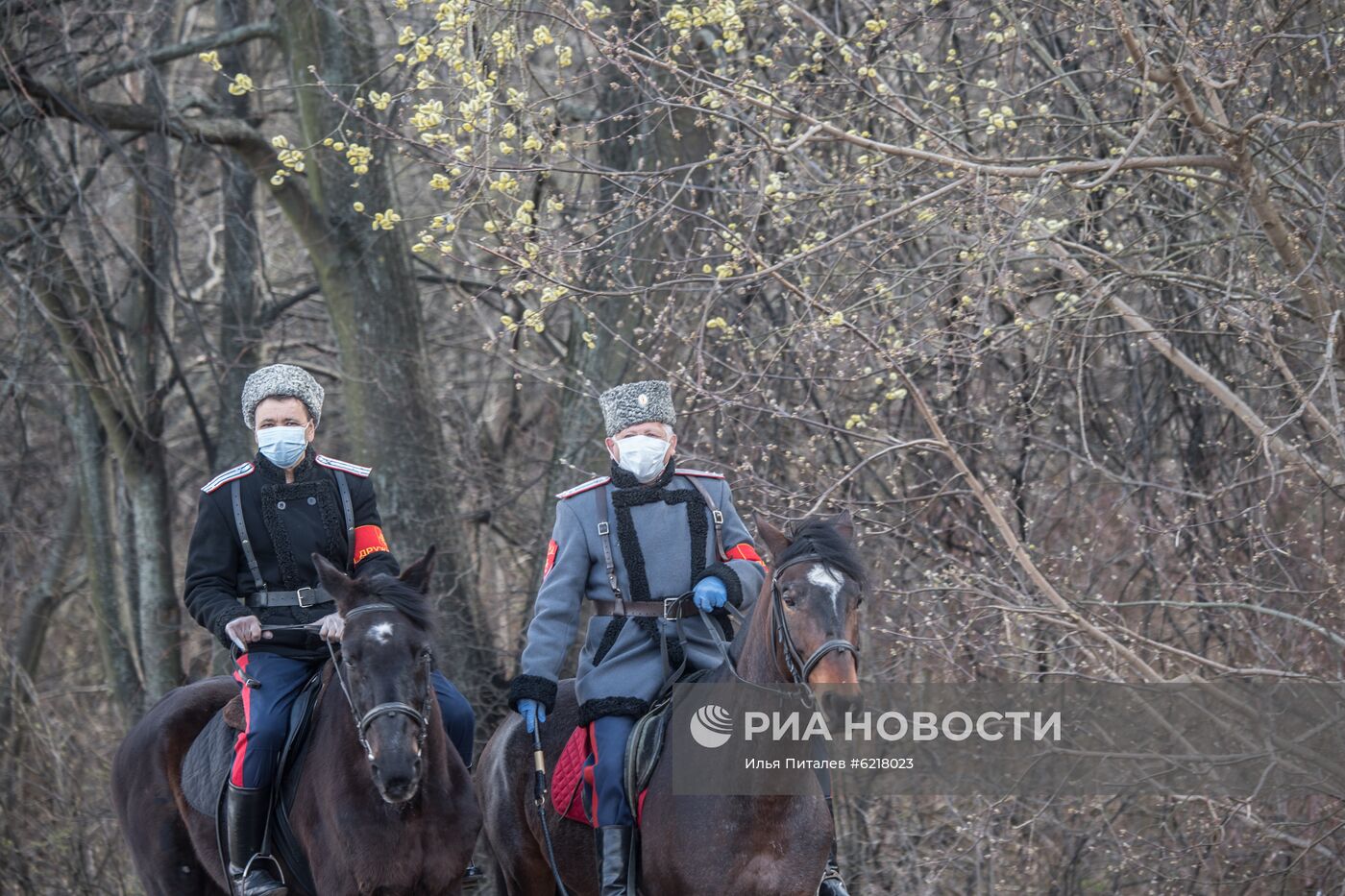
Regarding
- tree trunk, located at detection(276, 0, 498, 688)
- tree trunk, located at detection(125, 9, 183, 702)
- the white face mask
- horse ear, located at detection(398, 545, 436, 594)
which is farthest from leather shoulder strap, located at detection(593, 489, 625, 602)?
tree trunk, located at detection(125, 9, 183, 702)

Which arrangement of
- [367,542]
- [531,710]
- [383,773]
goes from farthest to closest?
[367,542] → [531,710] → [383,773]

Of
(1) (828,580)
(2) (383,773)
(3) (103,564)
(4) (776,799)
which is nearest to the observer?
(1) (828,580)

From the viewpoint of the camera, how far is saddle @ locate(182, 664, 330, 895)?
225 inches

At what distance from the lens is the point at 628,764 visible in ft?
17.9

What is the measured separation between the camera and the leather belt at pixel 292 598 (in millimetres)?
5828

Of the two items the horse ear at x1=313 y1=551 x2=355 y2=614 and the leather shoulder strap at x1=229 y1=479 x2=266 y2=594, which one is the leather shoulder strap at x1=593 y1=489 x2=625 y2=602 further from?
the leather shoulder strap at x1=229 y1=479 x2=266 y2=594

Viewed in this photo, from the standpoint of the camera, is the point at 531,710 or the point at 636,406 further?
the point at 636,406

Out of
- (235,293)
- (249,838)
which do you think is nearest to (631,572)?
(249,838)

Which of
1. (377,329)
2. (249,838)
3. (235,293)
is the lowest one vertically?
(249,838)

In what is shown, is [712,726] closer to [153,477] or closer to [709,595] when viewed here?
[709,595]

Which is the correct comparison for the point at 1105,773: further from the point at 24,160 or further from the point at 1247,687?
the point at 24,160

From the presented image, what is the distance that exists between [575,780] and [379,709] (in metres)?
1.01

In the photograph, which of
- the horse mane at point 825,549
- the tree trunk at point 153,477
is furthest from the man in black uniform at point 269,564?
the tree trunk at point 153,477

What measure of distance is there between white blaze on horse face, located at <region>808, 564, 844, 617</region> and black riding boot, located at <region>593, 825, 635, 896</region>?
1.27 m
